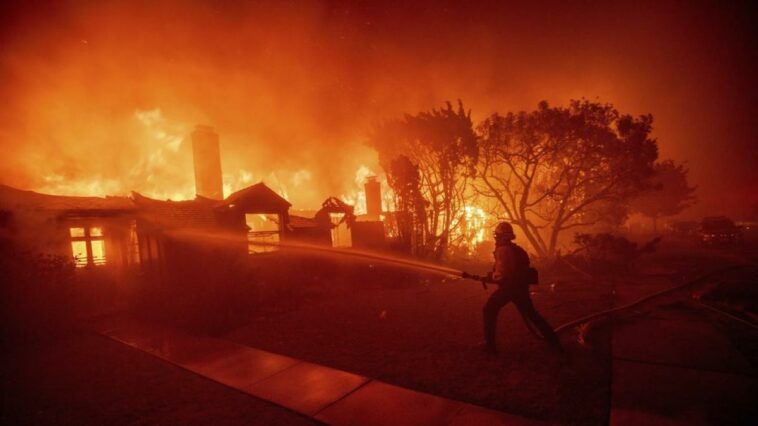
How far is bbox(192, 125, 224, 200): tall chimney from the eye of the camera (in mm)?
25734

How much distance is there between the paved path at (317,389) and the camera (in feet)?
13.2

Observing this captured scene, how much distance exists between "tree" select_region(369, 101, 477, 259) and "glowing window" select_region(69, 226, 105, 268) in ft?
45.3

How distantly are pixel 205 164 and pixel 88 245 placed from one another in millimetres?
12379

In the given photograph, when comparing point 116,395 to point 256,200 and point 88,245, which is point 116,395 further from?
point 88,245

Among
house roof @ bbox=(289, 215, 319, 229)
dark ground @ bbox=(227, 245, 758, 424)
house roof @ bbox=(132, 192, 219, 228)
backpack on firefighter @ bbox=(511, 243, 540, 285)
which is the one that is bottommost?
dark ground @ bbox=(227, 245, 758, 424)

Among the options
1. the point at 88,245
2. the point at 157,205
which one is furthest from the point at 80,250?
the point at 157,205

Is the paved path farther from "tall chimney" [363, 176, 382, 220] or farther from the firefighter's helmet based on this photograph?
"tall chimney" [363, 176, 382, 220]

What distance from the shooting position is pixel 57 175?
25375mm

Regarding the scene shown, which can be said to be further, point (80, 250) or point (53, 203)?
point (80, 250)

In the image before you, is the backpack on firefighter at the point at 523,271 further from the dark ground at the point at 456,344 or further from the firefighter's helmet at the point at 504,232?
the dark ground at the point at 456,344

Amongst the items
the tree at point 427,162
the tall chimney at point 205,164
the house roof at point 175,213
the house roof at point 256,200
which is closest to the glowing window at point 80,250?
the house roof at point 175,213

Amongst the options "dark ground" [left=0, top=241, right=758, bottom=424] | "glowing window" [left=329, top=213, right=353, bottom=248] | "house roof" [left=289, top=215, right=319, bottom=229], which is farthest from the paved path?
"glowing window" [left=329, top=213, right=353, bottom=248]

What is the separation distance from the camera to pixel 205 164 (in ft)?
85.7

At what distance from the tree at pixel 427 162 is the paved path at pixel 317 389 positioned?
1210 centimetres
